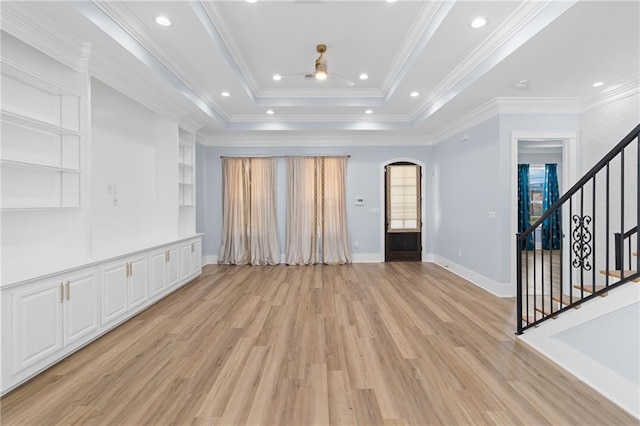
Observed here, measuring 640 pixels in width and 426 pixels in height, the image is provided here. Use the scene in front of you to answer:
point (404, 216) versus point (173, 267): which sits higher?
point (404, 216)

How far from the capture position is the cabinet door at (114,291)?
3.15 meters

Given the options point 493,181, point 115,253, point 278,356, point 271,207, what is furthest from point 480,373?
point 271,207

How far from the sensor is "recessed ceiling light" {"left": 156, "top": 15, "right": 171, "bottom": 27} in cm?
284

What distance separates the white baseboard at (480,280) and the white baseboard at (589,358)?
1629 millimetres

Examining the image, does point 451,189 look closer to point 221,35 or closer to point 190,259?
point 221,35

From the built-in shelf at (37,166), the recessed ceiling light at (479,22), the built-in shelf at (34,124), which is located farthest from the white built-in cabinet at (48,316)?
the recessed ceiling light at (479,22)

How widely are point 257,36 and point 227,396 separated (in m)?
3.71

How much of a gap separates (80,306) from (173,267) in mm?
1823

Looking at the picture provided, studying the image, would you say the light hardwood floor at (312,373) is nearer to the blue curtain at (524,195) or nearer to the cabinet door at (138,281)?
the cabinet door at (138,281)

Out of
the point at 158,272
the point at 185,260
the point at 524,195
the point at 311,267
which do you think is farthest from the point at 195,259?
the point at 524,195

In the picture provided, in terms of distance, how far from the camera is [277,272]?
19.7 feet

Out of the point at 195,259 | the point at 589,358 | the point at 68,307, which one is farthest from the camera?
the point at 195,259

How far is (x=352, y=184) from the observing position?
271 inches

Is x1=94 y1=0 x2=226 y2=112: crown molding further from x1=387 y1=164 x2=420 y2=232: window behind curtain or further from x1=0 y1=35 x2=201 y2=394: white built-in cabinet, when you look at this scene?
x1=387 y1=164 x2=420 y2=232: window behind curtain
